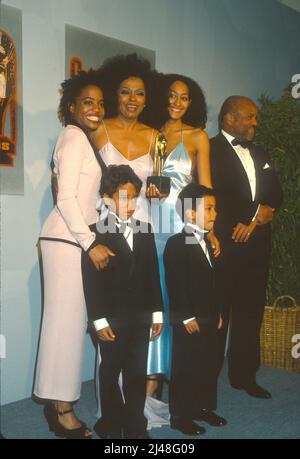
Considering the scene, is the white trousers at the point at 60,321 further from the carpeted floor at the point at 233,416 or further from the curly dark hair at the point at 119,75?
the curly dark hair at the point at 119,75

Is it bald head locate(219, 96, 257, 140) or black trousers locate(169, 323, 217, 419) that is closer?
black trousers locate(169, 323, 217, 419)

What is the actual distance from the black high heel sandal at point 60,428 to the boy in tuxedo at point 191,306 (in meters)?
0.48

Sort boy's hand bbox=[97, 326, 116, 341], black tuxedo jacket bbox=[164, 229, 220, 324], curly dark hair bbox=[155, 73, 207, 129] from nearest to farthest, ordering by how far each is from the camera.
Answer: boy's hand bbox=[97, 326, 116, 341], black tuxedo jacket bbox=[164, 229, 220, 324], curly dark hair bbox=[155, 73, 207, 129]

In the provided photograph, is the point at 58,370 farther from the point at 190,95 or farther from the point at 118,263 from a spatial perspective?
the point at 190,95

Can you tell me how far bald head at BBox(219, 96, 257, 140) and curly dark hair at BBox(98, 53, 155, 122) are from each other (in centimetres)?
73

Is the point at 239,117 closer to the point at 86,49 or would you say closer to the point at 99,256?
the point at 86,49

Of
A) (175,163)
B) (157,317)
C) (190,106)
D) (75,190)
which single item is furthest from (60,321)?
(190,106)

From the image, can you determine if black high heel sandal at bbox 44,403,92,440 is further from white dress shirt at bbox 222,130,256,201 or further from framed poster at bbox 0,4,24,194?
white dress shirt at bbox 222,130,256,201

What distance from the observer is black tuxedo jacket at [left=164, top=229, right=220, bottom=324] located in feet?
8.46

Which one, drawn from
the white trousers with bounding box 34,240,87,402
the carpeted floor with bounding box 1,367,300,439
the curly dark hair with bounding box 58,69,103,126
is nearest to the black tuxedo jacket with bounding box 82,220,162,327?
the white trousers with bounding box 34,240,87,402

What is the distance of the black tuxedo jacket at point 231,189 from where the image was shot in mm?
3227

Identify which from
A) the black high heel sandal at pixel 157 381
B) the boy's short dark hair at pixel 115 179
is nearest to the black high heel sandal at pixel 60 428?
the black high heel sandal at pixel 157 381

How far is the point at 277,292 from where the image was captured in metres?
3.83
